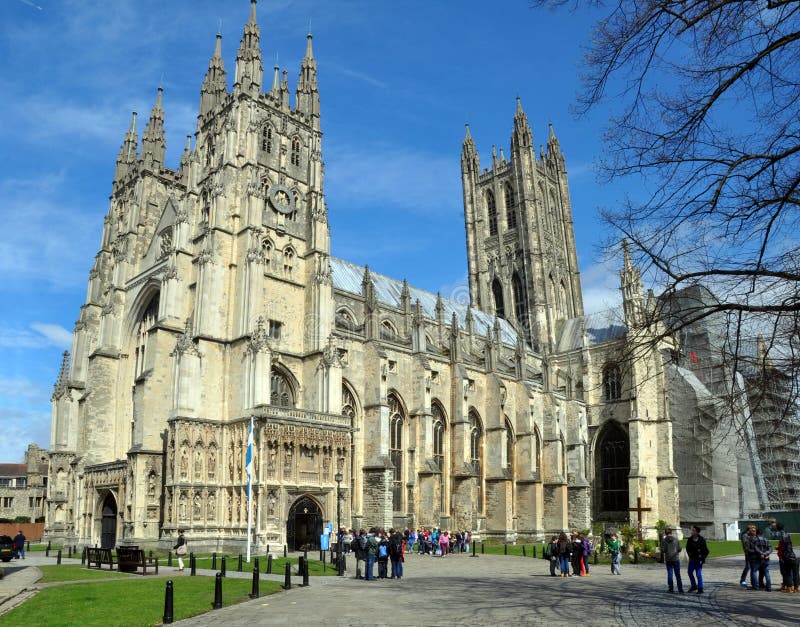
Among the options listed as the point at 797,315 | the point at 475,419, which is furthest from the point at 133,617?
the point at 475,419

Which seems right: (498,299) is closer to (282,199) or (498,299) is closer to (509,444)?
(509,444)

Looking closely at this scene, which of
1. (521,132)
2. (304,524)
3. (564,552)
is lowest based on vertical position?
(304,524)

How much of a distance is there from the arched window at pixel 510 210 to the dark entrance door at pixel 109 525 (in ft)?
159

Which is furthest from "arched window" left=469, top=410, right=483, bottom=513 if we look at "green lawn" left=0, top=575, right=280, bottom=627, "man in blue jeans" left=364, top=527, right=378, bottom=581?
"green lawn" left=0, top=575, right=280, bottom=627

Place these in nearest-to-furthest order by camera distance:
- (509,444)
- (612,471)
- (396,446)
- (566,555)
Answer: (566,555) → (396,446) → (509,444) → (612,471)

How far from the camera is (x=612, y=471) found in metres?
56.0

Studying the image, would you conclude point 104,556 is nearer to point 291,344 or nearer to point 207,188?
point 291,344

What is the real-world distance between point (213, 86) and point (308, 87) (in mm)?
6105

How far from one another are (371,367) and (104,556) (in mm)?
18335

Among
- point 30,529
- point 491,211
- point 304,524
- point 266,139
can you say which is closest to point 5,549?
point 304,524

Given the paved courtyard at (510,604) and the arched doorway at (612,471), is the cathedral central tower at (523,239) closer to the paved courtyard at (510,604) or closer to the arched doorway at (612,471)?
the arched doorway at (612,471)

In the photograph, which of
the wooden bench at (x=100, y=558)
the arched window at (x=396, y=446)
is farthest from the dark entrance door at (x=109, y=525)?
the arched window at (x=396, y=446)

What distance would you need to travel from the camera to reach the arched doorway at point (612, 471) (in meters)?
54.8

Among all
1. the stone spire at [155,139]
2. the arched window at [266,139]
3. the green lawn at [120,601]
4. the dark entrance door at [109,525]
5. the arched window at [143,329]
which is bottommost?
the dark entrance door at [109,525]
